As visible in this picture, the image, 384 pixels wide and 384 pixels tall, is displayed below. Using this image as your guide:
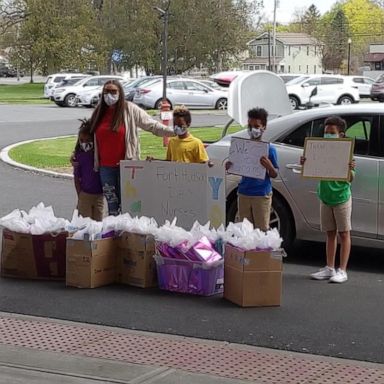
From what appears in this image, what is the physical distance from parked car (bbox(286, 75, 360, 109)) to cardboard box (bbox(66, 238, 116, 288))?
2909 cm

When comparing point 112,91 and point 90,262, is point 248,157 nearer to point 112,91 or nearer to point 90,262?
point 112,91

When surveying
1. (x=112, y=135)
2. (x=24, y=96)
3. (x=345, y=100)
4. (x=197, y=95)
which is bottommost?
(x=24, y=96)

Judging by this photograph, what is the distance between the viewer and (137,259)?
6688 millimetres

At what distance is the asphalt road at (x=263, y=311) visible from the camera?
17.8 ft

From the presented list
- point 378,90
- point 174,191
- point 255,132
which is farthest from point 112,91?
point 378,90

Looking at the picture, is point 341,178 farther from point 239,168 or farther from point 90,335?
point 90,335

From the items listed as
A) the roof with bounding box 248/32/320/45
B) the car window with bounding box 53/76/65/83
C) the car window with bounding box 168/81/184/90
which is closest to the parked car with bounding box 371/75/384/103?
the car window with bounding box 168/81/184/90

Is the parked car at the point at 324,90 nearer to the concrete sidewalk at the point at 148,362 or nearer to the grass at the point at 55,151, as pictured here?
the grass at the point at 55,151

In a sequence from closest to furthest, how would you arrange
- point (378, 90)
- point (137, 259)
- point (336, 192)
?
point (137, 259)
point (336, 192)
point (378, 90)

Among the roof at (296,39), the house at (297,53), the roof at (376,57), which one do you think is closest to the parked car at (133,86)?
the roof at (376,57)

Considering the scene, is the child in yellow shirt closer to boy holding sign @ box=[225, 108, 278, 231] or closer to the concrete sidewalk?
boy holding sign @ box=[225, 108, 278, 231]

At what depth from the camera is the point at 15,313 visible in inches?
237

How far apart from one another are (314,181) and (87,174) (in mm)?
2205

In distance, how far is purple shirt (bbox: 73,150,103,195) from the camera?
7.66 m
